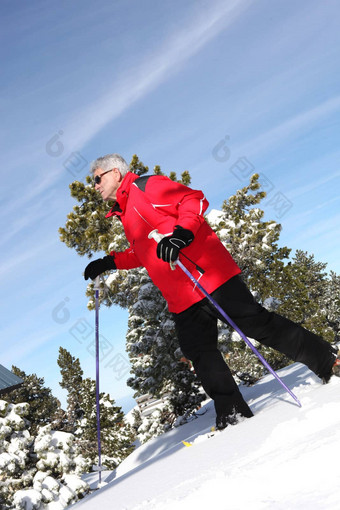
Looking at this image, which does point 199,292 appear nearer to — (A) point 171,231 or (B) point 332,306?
(A) point 171,231

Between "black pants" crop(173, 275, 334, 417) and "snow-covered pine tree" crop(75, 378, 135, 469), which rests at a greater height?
"black pants" crop(173, 275, 334, 417)

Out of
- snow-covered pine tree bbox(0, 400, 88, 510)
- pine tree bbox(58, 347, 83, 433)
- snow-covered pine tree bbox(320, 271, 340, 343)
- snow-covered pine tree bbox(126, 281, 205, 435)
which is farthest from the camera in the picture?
snow-covered pine tree bbox(320, 271, 340, 343)

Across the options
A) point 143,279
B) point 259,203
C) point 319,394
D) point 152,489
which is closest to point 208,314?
point 319,394

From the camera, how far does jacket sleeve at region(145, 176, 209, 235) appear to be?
10.4 feet

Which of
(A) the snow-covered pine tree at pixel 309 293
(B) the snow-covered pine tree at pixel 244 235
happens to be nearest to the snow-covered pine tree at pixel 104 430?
(A) the snow-covered pine tree at pixel 309 293

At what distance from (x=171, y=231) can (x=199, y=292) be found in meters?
0.50

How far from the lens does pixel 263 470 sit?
1.51 m

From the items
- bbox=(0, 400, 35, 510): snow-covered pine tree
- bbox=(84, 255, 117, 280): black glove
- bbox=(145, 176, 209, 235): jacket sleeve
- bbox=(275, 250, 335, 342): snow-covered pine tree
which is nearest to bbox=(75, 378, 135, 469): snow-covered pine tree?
bbox=(275, 250, 335, 342): snow-covered pine tree

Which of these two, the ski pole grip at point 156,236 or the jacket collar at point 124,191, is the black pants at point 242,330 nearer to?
the ski pole grip at point 156,236

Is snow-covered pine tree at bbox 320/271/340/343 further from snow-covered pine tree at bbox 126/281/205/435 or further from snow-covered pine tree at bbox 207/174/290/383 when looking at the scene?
snow-covered pine tree at bbox 126/281/205/435

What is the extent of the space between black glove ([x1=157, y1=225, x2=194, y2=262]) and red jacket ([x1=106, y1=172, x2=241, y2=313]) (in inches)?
5.0

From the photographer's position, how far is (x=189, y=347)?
136 inches

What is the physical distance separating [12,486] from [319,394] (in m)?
10.8

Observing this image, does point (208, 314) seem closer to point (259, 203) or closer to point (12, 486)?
point (12, 486)
